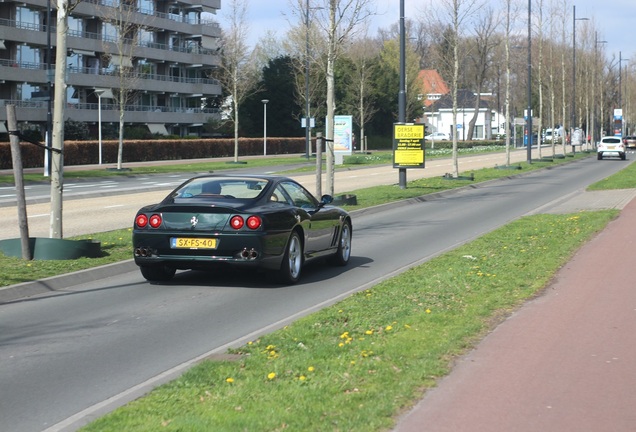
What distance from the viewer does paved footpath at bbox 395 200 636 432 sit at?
559 centimetres

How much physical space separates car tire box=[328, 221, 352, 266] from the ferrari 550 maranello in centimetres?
133

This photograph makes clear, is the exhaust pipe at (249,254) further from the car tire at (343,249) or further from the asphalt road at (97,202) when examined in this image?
the asphalt road at (97,202)

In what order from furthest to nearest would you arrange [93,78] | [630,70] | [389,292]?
[630,70] → [93,78] → [389,292]

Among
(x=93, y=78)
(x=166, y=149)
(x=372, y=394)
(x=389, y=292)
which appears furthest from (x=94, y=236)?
(x=93, y=78)

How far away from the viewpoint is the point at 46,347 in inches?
323

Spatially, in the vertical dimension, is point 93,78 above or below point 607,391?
above

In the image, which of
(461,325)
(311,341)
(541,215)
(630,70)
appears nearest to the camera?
(311,341)

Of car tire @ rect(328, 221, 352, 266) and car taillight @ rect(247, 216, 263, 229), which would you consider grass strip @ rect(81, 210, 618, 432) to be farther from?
car tire @ rect(328, 221, 352, 266)

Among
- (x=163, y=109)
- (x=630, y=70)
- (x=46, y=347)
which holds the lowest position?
(x=46, y=347)

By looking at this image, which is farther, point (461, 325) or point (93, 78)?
point (93, 78)

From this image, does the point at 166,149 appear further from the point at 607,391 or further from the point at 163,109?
the point at 607,391

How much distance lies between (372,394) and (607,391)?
1527 millimetres

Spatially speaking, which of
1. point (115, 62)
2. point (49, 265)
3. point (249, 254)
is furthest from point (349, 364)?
point (115, 62)

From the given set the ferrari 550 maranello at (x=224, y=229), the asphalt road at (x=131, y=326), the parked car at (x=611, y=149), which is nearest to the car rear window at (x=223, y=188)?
the ferrari 550 maranello at (x=224, y=229)
